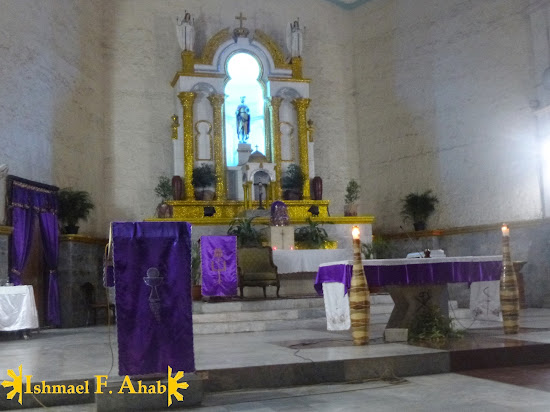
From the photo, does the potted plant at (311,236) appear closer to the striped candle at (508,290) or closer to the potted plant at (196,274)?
the potted plant at (196,274)

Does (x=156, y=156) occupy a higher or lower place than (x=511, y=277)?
higher

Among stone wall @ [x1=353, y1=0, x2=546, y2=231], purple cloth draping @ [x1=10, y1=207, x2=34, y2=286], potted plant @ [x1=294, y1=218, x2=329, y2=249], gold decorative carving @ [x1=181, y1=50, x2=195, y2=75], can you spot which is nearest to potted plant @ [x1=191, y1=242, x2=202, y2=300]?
potted plant @ [x1=294, y1=218, x2=329, y2=249]

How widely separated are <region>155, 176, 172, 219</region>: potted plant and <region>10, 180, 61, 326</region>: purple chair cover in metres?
2.33

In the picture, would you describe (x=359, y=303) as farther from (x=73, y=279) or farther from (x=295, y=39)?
(x=295, y=39)

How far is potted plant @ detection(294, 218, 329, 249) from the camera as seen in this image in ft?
43.6

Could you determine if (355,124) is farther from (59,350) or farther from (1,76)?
(59,350)

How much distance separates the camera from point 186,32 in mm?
15062

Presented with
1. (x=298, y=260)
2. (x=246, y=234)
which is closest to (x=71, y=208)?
(x=246, y=234)

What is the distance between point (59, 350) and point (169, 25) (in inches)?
406

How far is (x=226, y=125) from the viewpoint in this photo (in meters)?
15.8

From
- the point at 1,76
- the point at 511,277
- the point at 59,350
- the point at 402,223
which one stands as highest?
the point at 1,76

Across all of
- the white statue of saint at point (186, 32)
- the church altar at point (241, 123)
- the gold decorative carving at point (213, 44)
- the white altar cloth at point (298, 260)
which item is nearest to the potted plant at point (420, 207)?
the church altar at point (241, 123)

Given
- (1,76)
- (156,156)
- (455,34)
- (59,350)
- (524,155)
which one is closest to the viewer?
(59,350)

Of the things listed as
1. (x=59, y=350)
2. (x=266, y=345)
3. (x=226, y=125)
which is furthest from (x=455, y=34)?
(x=59, y=350)
